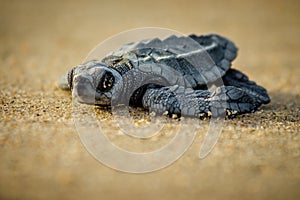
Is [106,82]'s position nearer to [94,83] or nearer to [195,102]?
[94,83]

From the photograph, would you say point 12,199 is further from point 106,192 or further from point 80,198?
point 106,192

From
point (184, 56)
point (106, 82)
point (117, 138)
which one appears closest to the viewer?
point (117, 138)

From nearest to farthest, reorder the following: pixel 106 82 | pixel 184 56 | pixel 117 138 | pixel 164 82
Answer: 1. pixel 117 138
2. pixel 106 82
3. pixel 164 82
4. pixel 184 56

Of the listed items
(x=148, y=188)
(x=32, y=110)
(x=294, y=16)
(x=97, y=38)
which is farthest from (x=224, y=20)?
(x=148, y=188)

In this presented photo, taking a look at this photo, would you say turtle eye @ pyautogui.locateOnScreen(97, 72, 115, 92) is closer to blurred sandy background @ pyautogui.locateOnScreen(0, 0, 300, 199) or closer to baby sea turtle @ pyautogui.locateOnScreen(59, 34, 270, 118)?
baby sea turtle @ pyautogui.locateOnScreen(59, 34, 270, 118)

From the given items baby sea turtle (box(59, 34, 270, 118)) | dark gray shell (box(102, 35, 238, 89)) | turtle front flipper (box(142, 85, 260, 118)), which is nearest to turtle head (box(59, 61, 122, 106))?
baby sea turtle (box(59, 34, 270, 118))

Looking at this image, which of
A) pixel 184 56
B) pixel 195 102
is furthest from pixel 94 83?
pixel 184 56

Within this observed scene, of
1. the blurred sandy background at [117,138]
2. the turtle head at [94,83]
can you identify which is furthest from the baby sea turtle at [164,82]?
the blurred sandy background at [117,138]

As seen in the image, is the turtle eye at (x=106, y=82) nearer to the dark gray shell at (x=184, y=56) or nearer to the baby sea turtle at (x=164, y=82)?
the baby sea turtle at (x=164, y=82)
